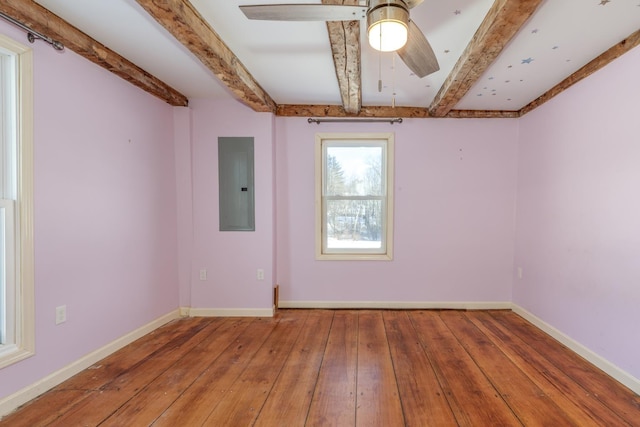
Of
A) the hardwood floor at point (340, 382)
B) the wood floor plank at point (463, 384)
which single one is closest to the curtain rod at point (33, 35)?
the hardwood floor at point (340, 382)

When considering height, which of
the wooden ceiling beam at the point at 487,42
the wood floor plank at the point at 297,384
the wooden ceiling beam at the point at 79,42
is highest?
the wooden ceiling beam at the point at 79,42

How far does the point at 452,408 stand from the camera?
5.71ft

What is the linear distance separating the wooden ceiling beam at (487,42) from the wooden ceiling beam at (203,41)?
1.70m

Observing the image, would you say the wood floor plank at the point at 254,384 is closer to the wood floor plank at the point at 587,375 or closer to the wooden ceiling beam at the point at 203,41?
the wood floor plank at the point at 587,375

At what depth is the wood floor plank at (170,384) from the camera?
1686 mm

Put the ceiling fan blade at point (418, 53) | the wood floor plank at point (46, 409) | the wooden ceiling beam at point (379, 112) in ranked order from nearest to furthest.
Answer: the ceiling fan blade at point (418, 53)
the wood floor plank at point (46, 409)
the wooden ceiling beam at point (379, 112)

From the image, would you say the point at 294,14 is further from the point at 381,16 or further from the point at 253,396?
the point at 253,396

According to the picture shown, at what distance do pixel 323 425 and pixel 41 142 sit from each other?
2.44 metres

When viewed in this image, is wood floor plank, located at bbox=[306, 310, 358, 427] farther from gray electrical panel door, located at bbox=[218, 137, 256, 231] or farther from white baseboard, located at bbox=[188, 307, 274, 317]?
gray electrical panel door, located at bbox=[218, 137, 256, 231]

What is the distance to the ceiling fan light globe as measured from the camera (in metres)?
1.31

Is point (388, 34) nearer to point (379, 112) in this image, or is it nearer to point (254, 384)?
point (379, 112)

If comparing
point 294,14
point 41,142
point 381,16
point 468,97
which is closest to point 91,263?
point 41,142

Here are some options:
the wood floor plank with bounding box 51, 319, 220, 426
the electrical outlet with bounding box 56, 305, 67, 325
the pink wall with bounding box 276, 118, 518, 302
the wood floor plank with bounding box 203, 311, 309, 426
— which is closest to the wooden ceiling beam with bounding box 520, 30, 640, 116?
the pink wall with bounding box 276, 118, 518, 302

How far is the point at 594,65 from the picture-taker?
2.24 m
